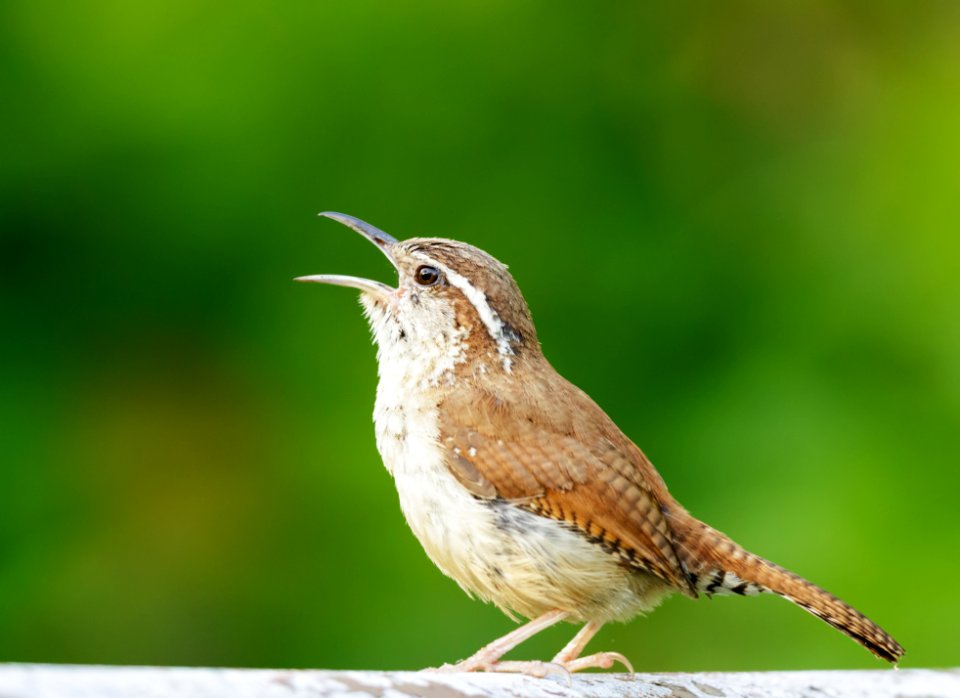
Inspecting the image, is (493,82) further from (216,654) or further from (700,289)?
(216,654)

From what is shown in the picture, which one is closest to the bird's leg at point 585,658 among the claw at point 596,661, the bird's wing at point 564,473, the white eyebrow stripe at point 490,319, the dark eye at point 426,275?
the claw at point 596,661

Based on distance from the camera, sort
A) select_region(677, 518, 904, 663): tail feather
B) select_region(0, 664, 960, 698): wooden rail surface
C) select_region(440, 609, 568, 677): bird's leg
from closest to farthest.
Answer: select_region(0, 664, 960, 698): wooden rail surface, select_region(440, 609, 568, 677): bird's leg, select_region(677, 518, 904, 663): tail feather

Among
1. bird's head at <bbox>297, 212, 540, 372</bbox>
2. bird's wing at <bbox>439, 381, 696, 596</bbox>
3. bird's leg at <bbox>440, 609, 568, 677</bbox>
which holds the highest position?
bird's head at <bbox>297, 212, 540, 372</bbox>

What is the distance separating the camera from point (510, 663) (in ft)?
10.3

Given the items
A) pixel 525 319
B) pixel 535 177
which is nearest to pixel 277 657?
pixel 525 319

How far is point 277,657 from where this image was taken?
427 cm

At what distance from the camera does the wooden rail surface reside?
1.94 m

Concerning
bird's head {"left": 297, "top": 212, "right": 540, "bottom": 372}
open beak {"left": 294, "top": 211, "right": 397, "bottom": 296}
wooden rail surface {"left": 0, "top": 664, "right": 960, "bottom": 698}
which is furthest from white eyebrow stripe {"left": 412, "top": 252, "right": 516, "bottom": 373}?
wooden rail surface {"left": 0, "top": 664, "right": 960, "bottom": 698}

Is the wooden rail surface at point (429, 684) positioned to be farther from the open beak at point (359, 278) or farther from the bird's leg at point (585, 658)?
the open beak at point (359, 278)

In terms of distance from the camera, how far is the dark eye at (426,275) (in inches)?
149

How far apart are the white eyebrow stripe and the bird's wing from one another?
23 centimetres

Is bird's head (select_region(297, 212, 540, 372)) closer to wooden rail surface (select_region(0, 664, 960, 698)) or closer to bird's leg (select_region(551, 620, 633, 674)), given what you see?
bird's leg (select_region(551, 620, 633, 674))

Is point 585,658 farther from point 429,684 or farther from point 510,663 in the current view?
point 429,684

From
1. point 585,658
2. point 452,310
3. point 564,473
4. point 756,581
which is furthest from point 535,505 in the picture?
point 452,310
